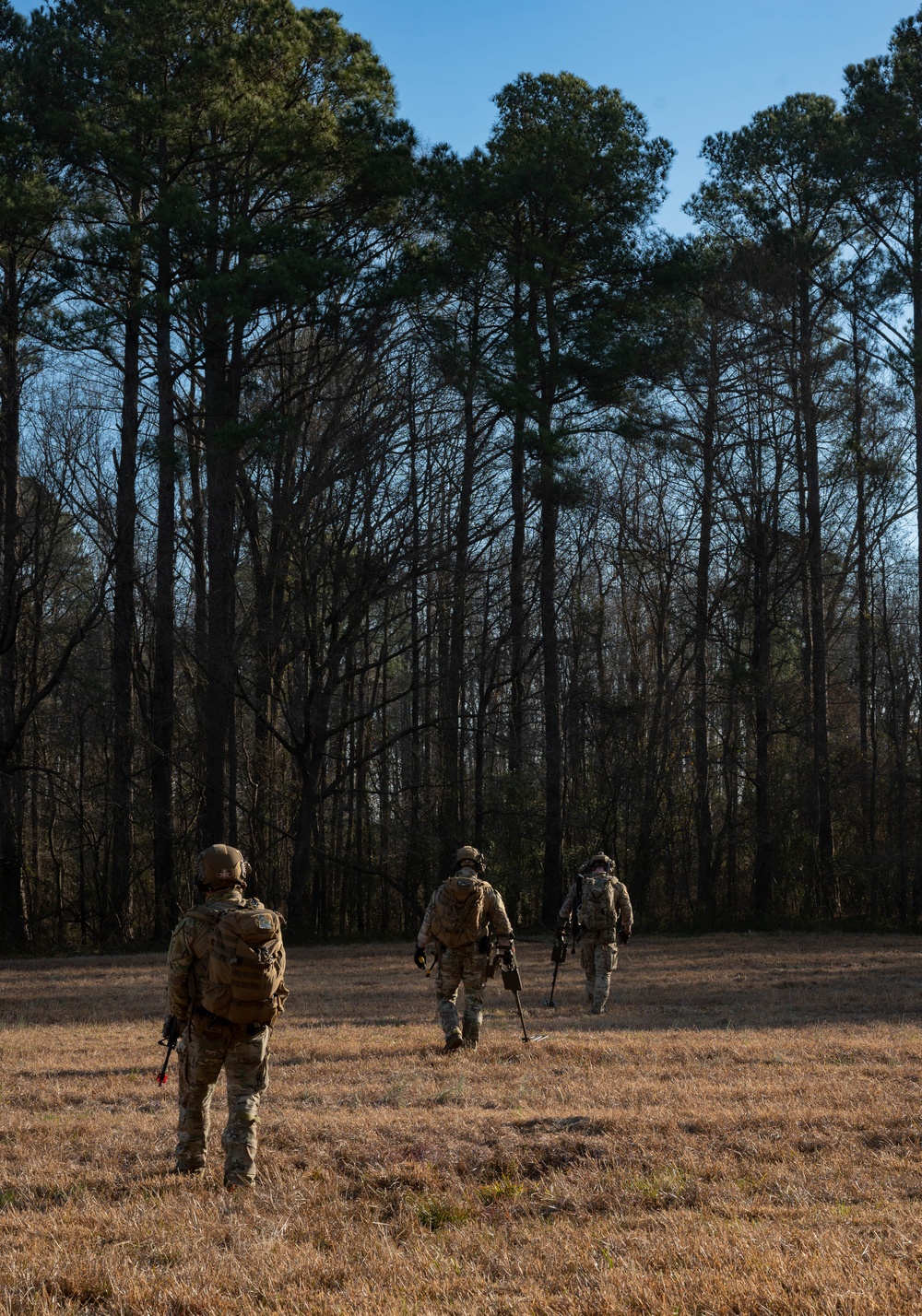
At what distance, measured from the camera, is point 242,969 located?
646 cm

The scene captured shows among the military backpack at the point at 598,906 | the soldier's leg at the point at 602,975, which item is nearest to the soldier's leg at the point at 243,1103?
the military backpack at the point at 598,906

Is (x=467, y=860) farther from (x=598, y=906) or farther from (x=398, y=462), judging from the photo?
(x=398, y=462)

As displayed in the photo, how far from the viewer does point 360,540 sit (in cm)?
2623

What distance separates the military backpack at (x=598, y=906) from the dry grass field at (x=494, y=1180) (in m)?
1.58

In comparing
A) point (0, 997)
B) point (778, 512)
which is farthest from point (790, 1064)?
point (778, 512)

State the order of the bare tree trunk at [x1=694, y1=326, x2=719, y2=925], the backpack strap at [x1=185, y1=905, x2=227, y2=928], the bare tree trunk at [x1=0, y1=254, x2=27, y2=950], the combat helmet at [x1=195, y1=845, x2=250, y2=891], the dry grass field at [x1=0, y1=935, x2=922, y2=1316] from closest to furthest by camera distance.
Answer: the dry grass field at [x1=0, y1=935, x2=922, y2=1316] → the backpack strap at [x1=185, y1=905, x2=227, y2=928] → the combat helmet at [x1=195, y1=845, x2=250, y2=891] → the bare tree trunk at [x1=0, y1=254, x2=27, y2=950] → the bare tree trunk at [x1=694, y1=326, x2=719, y2=925]

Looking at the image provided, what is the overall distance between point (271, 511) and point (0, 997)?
13186 mm

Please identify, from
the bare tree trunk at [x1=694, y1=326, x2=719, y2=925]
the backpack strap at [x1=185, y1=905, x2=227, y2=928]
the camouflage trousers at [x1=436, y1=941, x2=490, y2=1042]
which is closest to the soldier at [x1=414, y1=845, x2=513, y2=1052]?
the camouflage trousers at [x1=436, y1=941, x2=490, y2=1042]

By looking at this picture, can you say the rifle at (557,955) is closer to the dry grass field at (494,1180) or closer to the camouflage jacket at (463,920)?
the dry grass field at (494,1180)

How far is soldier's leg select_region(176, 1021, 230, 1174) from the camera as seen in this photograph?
6586mm

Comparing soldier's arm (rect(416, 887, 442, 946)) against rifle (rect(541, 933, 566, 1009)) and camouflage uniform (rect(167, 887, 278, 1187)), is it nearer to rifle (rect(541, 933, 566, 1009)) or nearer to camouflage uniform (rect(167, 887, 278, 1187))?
rifle (rect(541, 933, 566, 1009))

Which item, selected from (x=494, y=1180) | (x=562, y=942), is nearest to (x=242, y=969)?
(x=494, y=1180)

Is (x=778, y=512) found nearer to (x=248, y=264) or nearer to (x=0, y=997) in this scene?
(x=248, y=264)

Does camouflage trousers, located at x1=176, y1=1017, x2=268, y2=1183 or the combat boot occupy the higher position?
camouflage trousers, located at x1=176, y1=1017, x2=268, y2=1183
